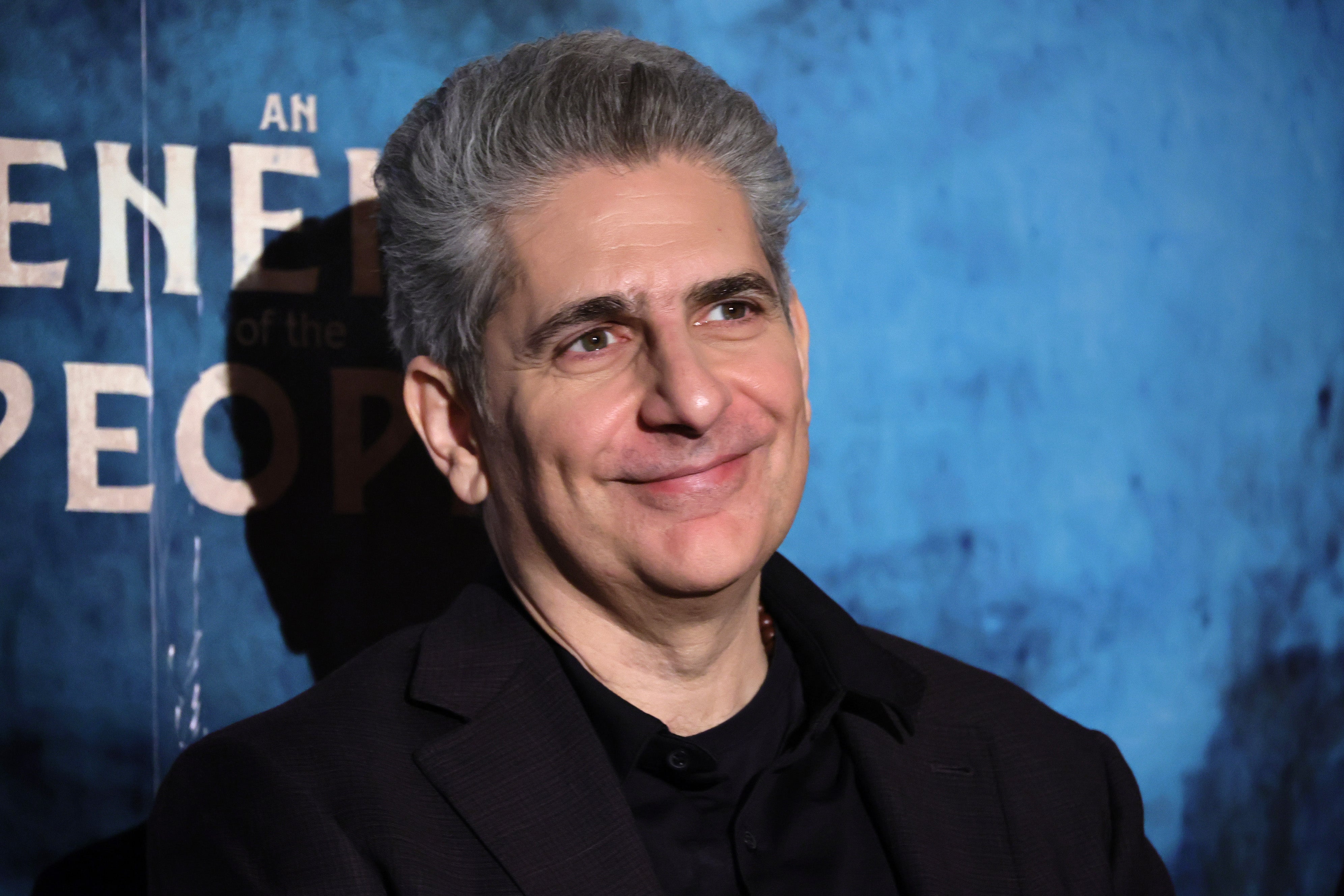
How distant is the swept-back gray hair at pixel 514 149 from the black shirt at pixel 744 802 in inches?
19.8

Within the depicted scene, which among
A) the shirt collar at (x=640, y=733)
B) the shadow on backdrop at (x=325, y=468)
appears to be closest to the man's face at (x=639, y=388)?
the shirt collar at (x=640, y=733)

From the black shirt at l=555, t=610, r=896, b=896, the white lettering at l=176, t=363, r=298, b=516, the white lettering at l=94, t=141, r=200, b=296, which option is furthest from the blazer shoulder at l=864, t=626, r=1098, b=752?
the white lettering at l=94, t=141, r=200, b=296

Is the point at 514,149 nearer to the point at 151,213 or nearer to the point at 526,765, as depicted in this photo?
the point at 151,213

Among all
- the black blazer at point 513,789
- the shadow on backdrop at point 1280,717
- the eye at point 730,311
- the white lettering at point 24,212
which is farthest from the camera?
the shadow on backdrop at point 1280,717

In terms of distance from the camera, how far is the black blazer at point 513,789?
139 centimetres

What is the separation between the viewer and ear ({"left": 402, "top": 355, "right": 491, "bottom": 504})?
5.47 feet

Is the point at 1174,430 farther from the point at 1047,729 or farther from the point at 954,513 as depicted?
the point at 1047,729

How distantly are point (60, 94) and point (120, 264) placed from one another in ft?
0.87

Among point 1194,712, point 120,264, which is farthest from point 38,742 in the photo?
point 1194,712

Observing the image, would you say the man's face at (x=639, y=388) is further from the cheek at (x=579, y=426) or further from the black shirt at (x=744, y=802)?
the black shirt at (x=744, y=802)

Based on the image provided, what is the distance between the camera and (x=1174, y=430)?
Result: 217 cm

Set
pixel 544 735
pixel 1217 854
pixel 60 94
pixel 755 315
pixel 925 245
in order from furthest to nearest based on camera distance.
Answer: pixel 1217 854
pixel 925 245
pixel 60 94
pixel 755 315
pixel 544 735

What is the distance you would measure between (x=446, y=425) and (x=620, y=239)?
405 mm

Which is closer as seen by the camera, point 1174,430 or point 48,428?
point 48,428
